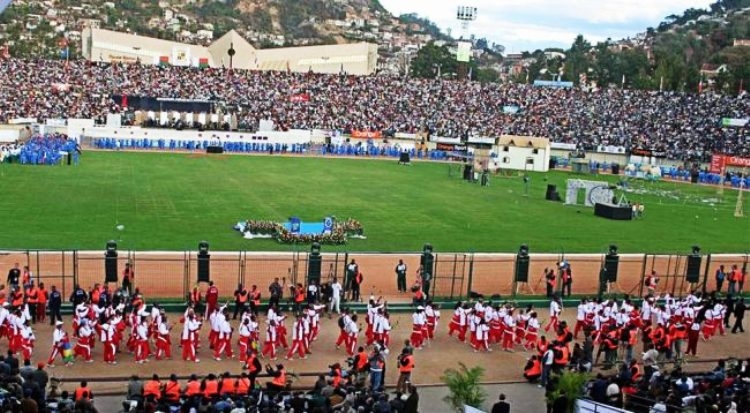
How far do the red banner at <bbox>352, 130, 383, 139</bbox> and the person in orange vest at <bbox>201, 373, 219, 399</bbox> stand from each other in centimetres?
6325

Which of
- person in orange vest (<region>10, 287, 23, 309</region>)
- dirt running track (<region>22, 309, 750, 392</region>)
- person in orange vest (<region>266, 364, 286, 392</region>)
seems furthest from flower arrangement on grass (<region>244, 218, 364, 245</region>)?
person in orange vest (<region>266, 364, 286, 392</region>)

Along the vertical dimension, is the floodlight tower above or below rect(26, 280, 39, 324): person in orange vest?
above

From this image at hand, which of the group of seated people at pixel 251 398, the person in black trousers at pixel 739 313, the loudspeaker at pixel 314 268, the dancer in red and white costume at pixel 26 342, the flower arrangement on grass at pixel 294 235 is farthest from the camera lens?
the flower arrangement on grass at pixel 294 235

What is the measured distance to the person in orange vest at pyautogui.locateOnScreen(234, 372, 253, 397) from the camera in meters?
14.9

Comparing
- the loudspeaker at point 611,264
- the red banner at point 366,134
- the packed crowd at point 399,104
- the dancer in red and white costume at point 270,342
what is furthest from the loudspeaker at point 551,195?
the dancer in red and white costume at point 270,342

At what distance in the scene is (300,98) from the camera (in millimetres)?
85062

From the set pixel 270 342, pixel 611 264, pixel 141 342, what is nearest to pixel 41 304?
pixel 141 342

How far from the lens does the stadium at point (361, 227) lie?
18.9 meters

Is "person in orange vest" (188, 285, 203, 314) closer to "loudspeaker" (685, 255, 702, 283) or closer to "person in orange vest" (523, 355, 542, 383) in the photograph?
"person in orange vest" (523, 355, 542, 383)

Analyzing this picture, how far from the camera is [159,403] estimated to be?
13.8m

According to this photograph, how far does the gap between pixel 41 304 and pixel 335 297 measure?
7540 millimetres

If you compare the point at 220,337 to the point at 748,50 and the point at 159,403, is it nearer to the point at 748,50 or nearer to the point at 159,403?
the point at 159,403

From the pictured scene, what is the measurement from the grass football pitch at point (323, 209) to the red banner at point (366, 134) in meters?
17.9

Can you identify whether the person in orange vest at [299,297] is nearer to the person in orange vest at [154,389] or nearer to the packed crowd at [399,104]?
the person in orange vest at [154,389]
